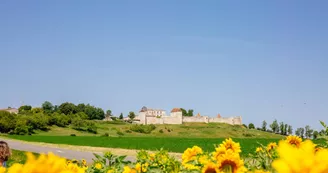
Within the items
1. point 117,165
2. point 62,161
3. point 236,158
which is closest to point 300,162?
point 62,161

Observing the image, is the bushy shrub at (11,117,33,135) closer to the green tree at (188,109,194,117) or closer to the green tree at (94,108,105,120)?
the green tree at (94,108,105,120)

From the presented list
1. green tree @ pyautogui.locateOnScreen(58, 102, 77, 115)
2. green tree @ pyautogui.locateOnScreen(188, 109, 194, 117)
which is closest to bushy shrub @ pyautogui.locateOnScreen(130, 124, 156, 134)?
green tree @ pyautogui.locateOnScreen(58, 102, 77, 115)

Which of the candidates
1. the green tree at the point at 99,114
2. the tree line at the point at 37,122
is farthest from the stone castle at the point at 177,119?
the tree line at the point at 37,122

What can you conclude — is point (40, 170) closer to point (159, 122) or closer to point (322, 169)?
point (322, 169)

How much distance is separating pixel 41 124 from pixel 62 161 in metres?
88.6

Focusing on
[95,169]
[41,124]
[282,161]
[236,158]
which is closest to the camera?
[282,161]

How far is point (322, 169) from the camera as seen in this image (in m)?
0.62

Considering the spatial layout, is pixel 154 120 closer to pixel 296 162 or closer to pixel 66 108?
pixel 66 108

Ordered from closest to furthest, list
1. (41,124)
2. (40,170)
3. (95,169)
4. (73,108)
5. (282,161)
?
(282,161) → (40,170) → (95,169) → (41,124) → (73,108)

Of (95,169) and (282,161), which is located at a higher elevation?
(282,161)

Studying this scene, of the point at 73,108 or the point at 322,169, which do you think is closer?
the point at 322,169

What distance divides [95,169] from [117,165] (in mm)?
147

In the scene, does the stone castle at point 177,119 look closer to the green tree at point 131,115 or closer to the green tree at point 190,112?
the green tree at point 190,112

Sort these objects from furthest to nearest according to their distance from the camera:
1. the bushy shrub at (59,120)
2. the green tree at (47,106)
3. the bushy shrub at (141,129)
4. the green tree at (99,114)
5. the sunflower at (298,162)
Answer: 1. the green tree at (47,106)
2. the green tree at (99,114)
3. the bushy shrub at (141,129)
4. the bushy shrub at (59,120)
5. the sunflower at (298,162)
